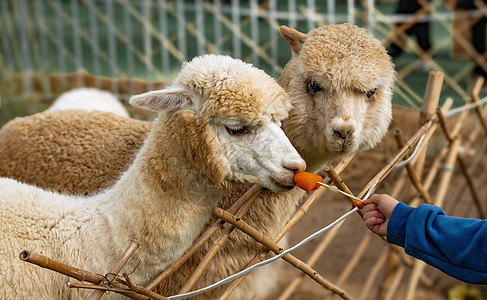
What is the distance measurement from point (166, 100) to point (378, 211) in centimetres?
99

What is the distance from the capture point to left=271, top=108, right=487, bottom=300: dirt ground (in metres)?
5.61

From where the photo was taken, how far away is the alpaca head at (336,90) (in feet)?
8.39

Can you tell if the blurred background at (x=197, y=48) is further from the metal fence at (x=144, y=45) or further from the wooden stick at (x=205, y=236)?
the wooden stick at (x=205, y=236)

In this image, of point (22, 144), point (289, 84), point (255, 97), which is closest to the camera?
point (255, 97)

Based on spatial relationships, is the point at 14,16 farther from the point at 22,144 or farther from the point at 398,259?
the point at 398,259

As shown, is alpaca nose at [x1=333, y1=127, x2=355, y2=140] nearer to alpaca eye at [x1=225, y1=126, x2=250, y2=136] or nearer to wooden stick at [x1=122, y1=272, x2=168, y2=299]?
alpaca eye at [x1=225, y1=126, x2=250, y2=136]

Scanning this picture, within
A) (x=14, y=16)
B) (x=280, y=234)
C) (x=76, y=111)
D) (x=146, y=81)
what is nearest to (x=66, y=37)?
(x=14, y=16)

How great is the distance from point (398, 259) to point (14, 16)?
26.1 ft

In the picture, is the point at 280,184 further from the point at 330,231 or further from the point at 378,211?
the point at 330,231

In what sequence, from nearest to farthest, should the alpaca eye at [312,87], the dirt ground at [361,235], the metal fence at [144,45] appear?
the alpaca eye at [312,87], the dirt ground at [361,235], the metal fence at [144,45]

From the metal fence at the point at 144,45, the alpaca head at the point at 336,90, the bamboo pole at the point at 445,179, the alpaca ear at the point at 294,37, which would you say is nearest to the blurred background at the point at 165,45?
the metal fence at the point at 144,45

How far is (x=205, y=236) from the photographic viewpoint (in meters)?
2.45

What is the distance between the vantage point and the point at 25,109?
769cm

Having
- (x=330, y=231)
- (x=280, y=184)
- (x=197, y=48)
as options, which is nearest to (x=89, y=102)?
(x=330, y=231)
